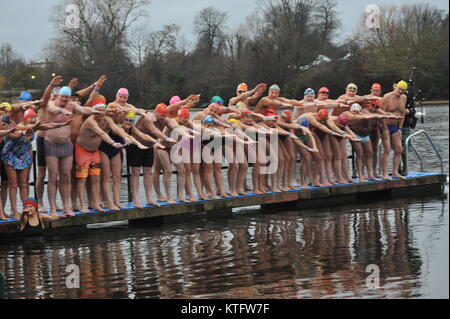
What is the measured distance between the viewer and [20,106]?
1517cm

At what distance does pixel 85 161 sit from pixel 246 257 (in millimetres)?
3519

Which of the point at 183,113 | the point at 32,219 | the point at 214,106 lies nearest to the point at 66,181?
the point at 32,219

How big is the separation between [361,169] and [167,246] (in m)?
6.02

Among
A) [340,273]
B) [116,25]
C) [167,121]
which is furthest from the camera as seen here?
[116,25]

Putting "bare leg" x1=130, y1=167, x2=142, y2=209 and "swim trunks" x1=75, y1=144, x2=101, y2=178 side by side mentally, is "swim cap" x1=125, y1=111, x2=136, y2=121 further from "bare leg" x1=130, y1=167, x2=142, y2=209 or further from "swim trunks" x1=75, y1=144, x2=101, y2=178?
"bare leg" x1=130, y1=167, x2=142, y2=209

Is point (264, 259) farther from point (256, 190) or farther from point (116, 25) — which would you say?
point (116, 25)

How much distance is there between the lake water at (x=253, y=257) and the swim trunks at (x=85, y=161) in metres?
1.00

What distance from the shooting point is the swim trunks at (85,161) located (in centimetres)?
1517

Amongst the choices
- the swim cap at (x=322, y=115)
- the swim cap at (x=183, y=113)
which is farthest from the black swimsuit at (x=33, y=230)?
the swim cap at (x=322, y=115)

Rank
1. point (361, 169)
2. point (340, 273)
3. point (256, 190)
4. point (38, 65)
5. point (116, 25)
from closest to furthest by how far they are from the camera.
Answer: point (340, 273), point (256, 190), point (361, 169), point (38, 65), point (116, 25)

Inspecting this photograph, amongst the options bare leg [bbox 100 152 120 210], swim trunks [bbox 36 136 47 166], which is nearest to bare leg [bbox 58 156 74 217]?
swim trunks [bbox 36 136 47 166]

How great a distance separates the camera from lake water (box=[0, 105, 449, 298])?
1111 cm

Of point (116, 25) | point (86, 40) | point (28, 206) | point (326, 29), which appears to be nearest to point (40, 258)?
point (28, 206)

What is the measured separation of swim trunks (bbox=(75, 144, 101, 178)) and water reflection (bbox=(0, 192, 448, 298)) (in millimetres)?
996
